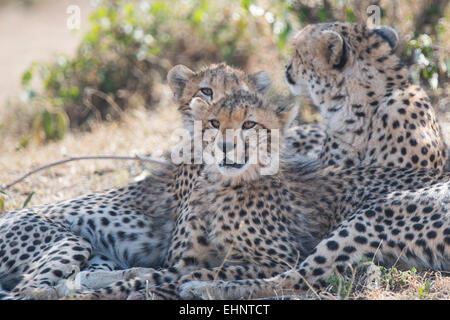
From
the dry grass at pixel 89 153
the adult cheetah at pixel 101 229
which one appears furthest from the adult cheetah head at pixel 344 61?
the dry grass at pixel 89 153

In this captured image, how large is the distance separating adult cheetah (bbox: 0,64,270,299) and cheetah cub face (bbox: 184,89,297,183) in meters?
0.52

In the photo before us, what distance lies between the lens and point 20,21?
15.2 metres

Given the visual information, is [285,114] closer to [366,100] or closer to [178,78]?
[366,100]

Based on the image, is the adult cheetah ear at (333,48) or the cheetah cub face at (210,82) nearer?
the adult cheetah ear at (333,48)

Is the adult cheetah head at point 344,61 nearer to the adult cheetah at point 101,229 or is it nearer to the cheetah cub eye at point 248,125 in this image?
the adult cheetah at point 101,229

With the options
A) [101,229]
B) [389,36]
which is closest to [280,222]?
[101,229]

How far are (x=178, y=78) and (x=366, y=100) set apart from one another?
143 cm

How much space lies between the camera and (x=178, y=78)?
535 centimetres

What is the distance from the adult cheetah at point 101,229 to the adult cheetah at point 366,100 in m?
0.57

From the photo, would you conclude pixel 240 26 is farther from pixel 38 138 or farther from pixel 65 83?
pixel 38 138

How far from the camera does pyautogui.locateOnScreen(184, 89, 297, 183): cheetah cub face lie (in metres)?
3.86

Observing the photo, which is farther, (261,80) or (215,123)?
(261,80)

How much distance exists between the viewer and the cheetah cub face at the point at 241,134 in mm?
3855

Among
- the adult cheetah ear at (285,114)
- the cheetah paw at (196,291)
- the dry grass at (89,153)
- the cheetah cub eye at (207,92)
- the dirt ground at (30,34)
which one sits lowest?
the cheetah paw at (196,291)
